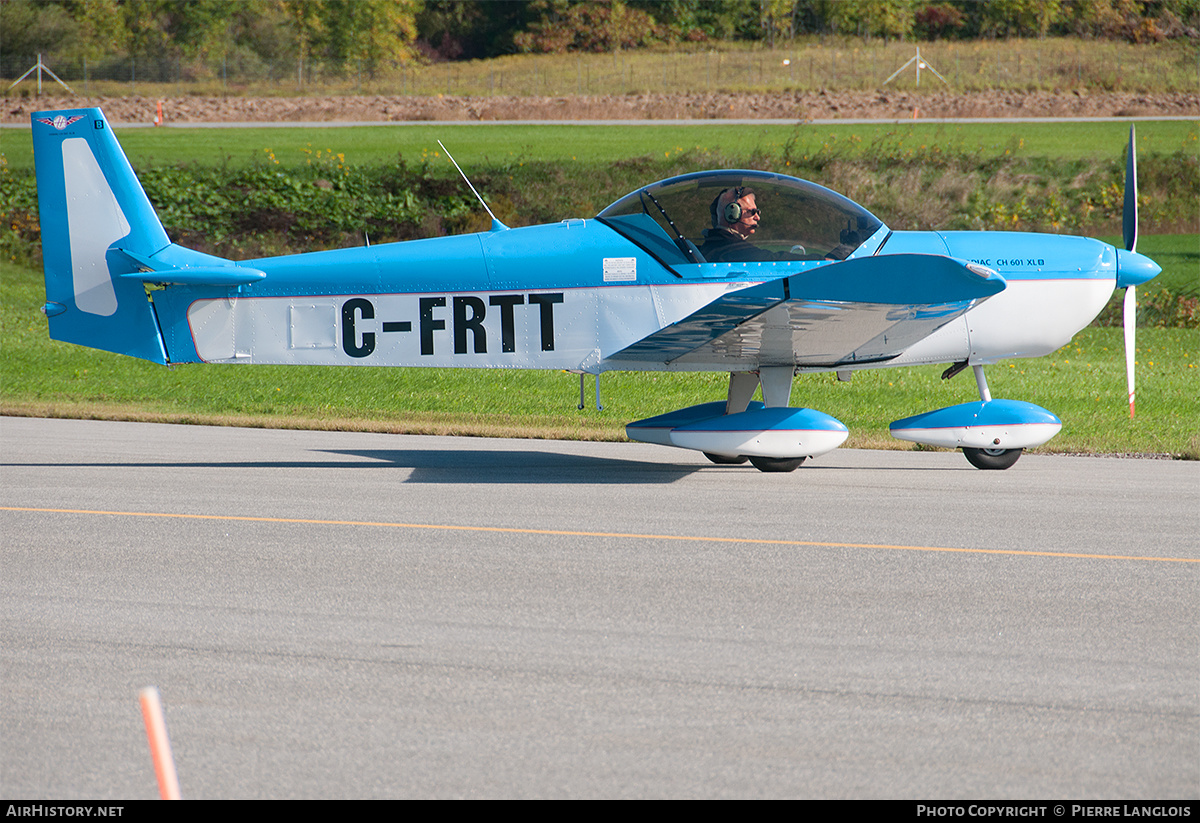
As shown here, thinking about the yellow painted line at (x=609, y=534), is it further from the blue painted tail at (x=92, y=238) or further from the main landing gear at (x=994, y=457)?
the main landing gear at (x=994, y=457)

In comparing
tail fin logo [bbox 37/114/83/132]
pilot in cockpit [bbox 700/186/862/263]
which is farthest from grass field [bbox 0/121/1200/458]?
tail fin logo [bbox 37/114/83/132]

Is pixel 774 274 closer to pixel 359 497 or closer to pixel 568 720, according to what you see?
pixel 359 497

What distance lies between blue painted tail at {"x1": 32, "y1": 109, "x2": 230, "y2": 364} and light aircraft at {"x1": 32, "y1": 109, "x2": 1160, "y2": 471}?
13 millimetres

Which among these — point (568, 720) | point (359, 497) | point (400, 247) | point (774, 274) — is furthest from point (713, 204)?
point (568, 720)

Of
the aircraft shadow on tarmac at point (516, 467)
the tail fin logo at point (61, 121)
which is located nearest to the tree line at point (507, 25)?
the tail fin logo at point (61, 121)

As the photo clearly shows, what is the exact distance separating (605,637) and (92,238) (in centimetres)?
649

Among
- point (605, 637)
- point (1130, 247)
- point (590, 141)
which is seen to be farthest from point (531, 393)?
point (590, 141)

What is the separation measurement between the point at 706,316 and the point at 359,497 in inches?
115

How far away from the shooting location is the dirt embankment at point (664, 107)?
4347 centimetres

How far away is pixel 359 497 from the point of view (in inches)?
320

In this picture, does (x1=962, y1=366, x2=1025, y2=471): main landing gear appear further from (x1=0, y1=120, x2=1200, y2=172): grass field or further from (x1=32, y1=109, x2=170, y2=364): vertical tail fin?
(x1=0, y1=120, x2=1200, y2=172): grass field

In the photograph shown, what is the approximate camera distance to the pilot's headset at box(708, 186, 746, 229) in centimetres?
866

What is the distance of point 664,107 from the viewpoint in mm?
44594

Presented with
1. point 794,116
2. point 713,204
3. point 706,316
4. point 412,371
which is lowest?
point 412,371
